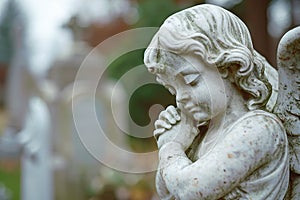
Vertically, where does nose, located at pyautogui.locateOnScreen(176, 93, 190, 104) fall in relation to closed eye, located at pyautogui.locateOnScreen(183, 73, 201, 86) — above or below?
below

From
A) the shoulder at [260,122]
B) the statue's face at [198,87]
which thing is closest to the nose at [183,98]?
the statue's face at [198,87]

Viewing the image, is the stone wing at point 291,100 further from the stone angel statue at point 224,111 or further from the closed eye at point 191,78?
the closed eye at point 191,78

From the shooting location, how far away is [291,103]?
1211 mm

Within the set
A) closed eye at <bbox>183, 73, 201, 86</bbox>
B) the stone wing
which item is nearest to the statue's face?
closed eye at <bbox>183, 73, 201, 86</bbox>

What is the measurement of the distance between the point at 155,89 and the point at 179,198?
899 centimetres

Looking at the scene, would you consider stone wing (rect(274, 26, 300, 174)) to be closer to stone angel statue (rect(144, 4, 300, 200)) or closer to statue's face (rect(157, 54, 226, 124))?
stone angel statue (rect(144, 4, 300, 200))

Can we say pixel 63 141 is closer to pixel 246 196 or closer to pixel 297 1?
pixel 297 1

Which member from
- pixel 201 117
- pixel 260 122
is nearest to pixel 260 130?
pixel 260 122

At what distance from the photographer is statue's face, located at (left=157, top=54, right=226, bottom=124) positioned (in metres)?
1.16

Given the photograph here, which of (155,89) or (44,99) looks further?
(155,89)

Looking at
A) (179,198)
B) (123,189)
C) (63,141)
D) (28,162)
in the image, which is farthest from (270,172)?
(63,141)

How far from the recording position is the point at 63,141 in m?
6.88

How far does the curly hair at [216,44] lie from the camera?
1137 millimetres

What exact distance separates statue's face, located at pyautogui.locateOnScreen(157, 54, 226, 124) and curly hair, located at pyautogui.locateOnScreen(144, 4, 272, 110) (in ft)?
0.06
